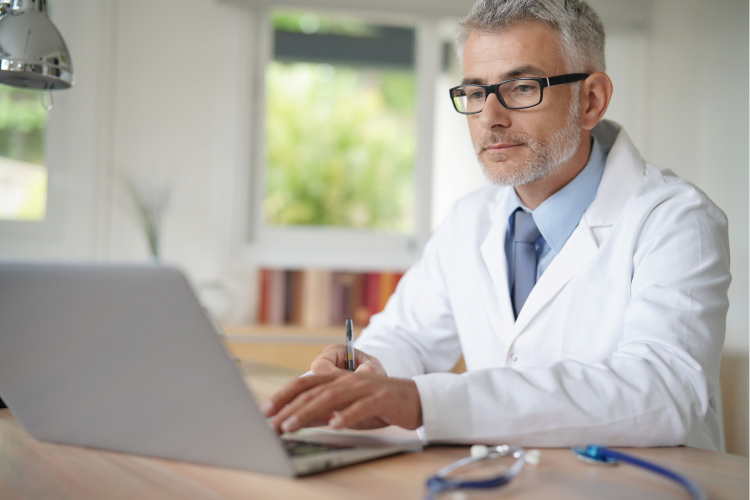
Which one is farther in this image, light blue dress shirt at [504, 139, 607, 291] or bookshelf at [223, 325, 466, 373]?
bookshelf at [223, 325, 466, 373]


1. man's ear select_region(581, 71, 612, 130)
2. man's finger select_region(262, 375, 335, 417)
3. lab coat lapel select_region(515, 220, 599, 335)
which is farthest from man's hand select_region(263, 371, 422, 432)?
man's ear select_region(581, 71, 612, 130)

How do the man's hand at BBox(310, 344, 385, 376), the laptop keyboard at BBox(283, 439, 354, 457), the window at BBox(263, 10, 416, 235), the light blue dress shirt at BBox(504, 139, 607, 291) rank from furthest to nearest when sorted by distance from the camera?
the window at BBox(263, 10, 416, 235)
the light blue dress shirt at BBox(504, 139, 607, 291)
the man's hand at BBox(310, 344, 385, 376)
the laptop keyboard at BBox(283, 439, 354, 457)

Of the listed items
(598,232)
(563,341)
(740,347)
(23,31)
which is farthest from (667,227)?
(740,347)

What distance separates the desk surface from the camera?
0.65 m

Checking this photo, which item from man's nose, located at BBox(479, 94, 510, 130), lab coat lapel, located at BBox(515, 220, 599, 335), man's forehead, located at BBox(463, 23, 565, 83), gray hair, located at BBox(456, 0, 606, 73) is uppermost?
gray hair, located at BBox(456, 0, 606, 73)

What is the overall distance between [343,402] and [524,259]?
81 centimetres

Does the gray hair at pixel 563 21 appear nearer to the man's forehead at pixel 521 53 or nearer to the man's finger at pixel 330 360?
the man's forehead at pixel 521 53

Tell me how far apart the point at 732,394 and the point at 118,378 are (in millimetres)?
2504

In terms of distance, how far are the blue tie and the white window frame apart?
69.6 inches

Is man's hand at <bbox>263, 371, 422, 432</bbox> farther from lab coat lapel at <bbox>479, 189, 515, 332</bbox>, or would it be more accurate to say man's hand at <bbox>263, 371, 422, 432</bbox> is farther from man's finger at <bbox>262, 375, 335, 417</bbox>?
lab coat lapel at <bbox>479, 189, 515, 332</bbox>

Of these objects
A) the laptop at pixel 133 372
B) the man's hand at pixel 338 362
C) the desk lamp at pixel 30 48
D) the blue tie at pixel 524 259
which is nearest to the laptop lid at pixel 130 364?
the laptop at pixel 133 372

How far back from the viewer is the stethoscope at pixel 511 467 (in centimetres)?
64

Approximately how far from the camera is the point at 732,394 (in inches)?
101

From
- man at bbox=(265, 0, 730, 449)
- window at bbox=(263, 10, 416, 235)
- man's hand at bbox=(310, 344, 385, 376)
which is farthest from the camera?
window at bbox=(263, 10, 416, 235)
